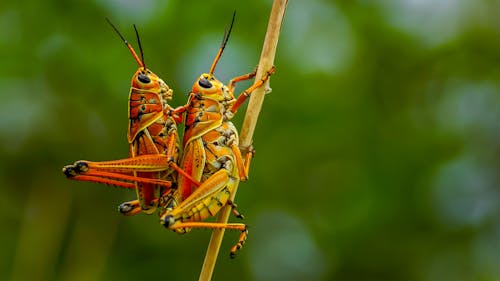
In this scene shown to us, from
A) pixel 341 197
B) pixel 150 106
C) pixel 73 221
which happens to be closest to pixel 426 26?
pixel 341 197

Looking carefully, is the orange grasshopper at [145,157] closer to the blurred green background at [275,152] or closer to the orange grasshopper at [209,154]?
the orange grasshopper at [209,154]

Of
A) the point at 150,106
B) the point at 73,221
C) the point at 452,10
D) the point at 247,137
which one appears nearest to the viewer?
the point at 247,137

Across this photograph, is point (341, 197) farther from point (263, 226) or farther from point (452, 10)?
point (452, 10)

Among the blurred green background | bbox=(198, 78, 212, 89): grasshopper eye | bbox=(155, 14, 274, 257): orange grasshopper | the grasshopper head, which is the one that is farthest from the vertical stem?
the blurred green background

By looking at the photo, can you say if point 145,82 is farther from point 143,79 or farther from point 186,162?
point 186,162

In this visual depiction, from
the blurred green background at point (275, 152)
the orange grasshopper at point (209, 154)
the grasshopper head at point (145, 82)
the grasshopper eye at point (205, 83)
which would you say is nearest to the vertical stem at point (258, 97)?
the orange grasshopper at point (209, 154)
